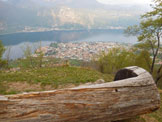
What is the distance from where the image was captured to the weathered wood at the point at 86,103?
2.40 meters

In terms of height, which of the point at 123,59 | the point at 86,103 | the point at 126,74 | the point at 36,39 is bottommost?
the point at 123,59

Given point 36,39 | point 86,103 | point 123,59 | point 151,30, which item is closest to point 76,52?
point 36,39

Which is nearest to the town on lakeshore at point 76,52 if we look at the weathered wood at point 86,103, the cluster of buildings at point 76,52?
the cluster of buildings at point 76,52

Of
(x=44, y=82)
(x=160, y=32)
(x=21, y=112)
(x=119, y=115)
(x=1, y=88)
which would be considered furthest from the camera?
(x=160, y=32)

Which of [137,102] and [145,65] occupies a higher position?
[137,102]

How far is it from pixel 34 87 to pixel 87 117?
208 inches

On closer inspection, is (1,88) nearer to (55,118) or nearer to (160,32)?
(55,118)

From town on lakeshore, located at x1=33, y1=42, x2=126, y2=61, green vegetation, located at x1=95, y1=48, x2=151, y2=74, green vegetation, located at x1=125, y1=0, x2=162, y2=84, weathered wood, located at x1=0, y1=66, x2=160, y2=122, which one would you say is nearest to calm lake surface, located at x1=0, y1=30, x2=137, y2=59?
town on lakeshore, located at x1=33, y1=42, x2=126, y2=61

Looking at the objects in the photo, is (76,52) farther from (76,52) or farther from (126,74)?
(126,74)

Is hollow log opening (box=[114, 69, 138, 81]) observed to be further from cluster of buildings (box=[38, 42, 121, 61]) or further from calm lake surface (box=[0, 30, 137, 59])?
cluster of buildings (box=[38, 42, 121, 61])

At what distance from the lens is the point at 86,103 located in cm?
273

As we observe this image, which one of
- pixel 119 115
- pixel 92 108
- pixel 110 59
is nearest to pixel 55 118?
pixel 92 108

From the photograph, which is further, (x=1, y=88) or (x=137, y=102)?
(x=1, y=88)

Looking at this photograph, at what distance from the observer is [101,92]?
9.39 ft
